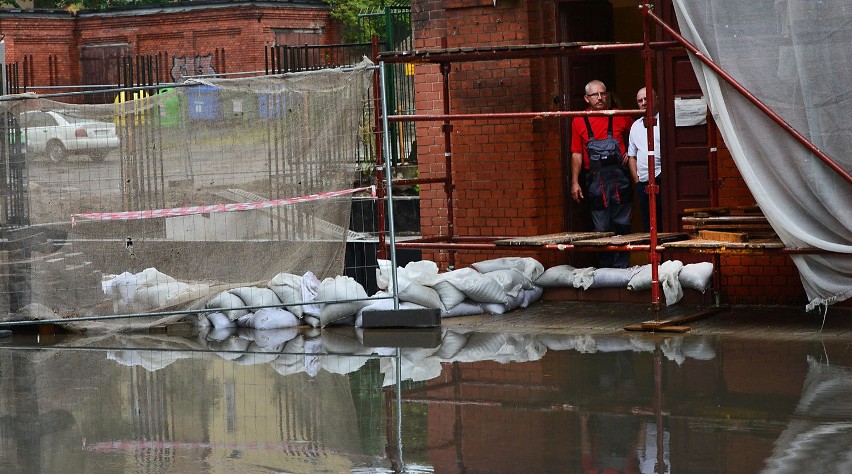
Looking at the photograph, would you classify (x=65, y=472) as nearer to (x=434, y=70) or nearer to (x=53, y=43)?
(x=434, y=70)

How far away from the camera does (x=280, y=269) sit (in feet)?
37.8

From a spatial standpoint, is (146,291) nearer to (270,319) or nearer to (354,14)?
(270,319)

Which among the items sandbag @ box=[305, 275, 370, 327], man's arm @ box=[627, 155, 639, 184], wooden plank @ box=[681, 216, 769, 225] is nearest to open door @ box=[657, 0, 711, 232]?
man's arm @ box=[627, 155, 639, 184]

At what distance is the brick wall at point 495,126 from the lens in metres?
12.6

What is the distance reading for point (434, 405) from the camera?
7.97m

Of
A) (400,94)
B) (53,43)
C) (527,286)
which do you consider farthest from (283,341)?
(53,43)

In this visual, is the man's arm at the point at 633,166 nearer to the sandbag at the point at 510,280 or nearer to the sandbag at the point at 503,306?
the sandbag at the point at 510,280

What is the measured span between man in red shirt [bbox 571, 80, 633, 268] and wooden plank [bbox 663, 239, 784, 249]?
Answer: 2.22m

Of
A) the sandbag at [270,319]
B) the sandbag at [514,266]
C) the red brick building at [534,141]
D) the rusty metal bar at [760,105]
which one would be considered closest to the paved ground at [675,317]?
the sandbag at [514,266]

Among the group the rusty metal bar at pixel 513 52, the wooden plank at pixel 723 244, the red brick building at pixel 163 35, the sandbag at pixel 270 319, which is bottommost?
the sandbag at pixel 270 319

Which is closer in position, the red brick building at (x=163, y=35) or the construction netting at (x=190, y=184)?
the construction netting at (x=190, y=184)

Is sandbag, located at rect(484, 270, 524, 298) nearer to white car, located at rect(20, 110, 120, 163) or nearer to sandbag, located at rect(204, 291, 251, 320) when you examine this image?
sandbag, located at rect(204, 291, 251, 320)

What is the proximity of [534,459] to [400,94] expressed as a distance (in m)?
12.5

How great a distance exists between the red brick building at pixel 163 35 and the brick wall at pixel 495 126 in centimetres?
2179
